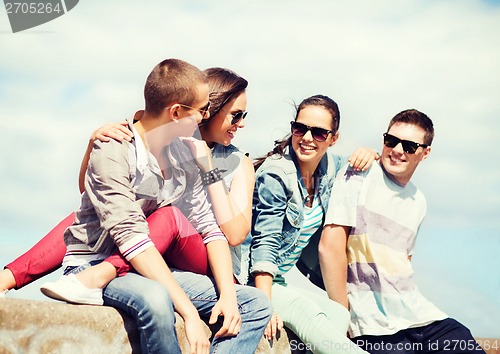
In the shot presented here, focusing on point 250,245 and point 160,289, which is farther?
point 250,245

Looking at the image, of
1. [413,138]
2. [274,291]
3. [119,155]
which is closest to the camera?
[119,155]

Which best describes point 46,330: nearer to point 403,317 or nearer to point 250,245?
point 250,245

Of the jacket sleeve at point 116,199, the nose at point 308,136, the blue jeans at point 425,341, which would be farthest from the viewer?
the nose at point 308,136

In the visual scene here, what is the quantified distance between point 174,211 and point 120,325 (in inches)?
27.4

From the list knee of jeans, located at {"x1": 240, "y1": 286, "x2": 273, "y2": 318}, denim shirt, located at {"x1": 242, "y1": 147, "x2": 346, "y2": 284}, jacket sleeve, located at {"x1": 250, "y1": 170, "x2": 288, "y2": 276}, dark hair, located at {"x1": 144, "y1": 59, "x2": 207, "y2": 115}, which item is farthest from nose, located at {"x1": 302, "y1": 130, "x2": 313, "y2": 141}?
knee of jeans, located at {"x1": 240, "y1": 286, "x2": 273, "y2": 318}

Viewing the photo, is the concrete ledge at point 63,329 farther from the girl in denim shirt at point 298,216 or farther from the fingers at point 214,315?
the girl in denim shirt at point 298,216

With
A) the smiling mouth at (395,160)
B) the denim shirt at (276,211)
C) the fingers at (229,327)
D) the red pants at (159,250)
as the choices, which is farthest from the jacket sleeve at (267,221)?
the smiling mouth at (395,160)

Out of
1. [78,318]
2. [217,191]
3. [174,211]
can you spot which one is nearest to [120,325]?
[78,318]

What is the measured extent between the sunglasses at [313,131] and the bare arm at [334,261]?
65 centimetres

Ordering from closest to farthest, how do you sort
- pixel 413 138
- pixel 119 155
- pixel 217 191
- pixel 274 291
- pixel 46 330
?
1. pixel 46 330
2. pixel 119 155
3. pixel 217 191
4. pixel 274 291
5. pixel 413 138

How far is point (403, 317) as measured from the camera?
4.94 m

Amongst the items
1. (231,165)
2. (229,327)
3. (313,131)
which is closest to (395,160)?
(313,131)

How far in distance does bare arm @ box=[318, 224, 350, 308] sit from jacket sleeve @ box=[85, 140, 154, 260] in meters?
1.64

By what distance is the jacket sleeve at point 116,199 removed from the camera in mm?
3545
